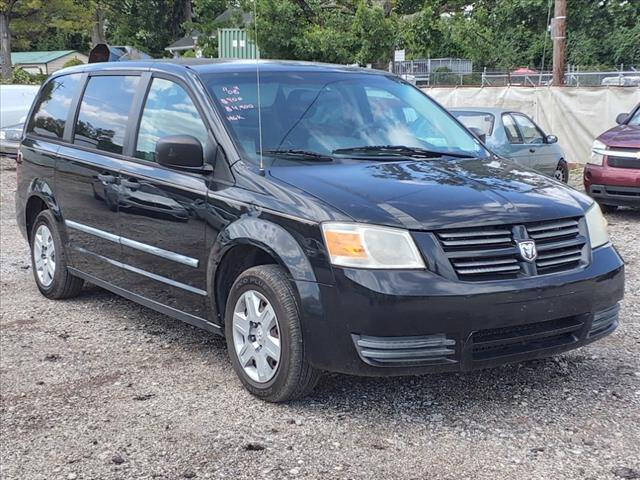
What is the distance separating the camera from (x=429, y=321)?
3680 millimetres

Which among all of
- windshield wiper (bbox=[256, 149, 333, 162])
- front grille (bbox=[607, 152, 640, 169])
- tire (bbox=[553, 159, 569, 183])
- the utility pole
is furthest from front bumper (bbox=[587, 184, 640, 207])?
the utility pole

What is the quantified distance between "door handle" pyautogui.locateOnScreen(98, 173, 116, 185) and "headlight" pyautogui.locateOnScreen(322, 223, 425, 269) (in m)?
2.14

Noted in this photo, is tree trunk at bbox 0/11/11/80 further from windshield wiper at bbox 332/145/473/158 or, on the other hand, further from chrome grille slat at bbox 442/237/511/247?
chrome grille slat at bbox 442/237/511/247

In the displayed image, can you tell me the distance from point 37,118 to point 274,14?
1493 centimetres

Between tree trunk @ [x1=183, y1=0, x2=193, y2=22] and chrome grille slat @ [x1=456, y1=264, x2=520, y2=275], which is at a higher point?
tree trunk @ [x1=183, y1=0, x2=193, y2=22]

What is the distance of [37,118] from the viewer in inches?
266

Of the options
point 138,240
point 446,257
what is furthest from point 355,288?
point 138,240

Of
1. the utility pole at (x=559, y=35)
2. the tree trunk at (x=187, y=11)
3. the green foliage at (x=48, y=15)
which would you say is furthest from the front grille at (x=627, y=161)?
the tree trunk at (x=187, y=11)

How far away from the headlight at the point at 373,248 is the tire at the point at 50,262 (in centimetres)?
319

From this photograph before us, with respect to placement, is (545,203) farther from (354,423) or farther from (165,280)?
(165,280)

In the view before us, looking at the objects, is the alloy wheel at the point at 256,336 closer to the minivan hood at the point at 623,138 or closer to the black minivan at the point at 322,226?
the black minivan at the point at 322,226

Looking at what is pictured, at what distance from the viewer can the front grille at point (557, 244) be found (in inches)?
155

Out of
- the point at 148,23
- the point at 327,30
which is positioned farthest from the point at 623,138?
the point at 148,23

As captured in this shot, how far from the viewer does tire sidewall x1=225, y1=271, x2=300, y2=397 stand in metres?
3.94
